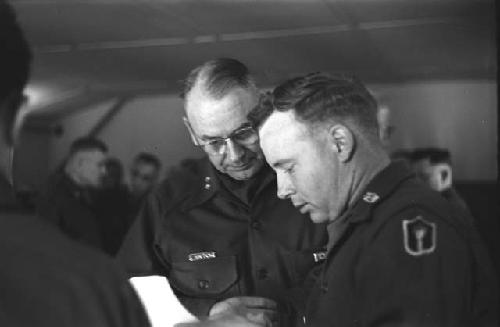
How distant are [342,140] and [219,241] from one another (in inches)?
15.5

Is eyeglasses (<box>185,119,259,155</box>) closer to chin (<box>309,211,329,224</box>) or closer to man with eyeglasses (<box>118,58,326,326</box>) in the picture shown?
man with eyeglasses (<box>118,58,326,326</box>)

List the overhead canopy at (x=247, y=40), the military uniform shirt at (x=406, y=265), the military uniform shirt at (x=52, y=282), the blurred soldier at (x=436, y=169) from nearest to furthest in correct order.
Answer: the military uniform shirt at (x=52, y=282), the military uniform shirt at (x=406, y=265), the blurred soldier at (x=436, y=169), the overhead canopy at (x=247, y=40)

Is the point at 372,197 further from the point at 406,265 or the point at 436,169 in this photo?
the point at 436,169

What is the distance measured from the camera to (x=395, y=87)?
108 cm

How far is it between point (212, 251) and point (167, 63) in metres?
0.36

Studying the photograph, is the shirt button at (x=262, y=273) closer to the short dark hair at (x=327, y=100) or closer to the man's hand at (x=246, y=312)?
the man's hand at (x=246, y=312)

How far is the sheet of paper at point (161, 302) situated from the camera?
0.96 m

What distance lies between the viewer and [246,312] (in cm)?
98

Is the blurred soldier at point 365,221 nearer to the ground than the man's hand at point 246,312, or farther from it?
farther from it

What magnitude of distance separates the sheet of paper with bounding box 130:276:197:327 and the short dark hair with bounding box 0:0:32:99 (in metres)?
0.48

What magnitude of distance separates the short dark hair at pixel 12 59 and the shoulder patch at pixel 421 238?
1.44 feet

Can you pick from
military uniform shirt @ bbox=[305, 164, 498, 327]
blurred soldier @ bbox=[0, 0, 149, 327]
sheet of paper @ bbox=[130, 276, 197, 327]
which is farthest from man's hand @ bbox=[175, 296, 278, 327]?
blurred soldier @ bbox=[0, 0, 149, 327]

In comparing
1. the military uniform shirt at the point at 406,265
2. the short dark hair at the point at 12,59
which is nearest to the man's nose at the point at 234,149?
the military uniform shirt at the point at 406,265

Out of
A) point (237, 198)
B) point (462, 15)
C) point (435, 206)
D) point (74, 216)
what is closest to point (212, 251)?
point (237, 198)
